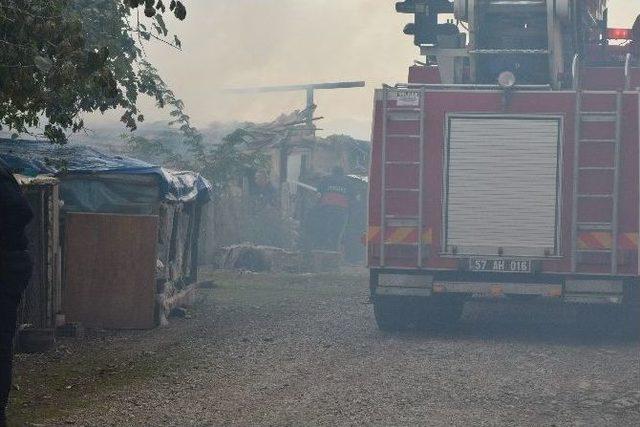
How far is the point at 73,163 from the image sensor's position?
1450 centimetres

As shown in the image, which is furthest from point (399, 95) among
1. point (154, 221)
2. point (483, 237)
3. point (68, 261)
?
point (68, 261)

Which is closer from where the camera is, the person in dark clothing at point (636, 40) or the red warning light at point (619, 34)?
the person in dark clothing at point (636, 40)

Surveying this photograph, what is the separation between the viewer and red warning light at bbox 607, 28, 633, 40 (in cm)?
1767

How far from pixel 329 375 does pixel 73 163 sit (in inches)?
212

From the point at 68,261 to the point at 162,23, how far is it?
3.85 m

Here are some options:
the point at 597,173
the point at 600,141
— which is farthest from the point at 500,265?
the point at 600,141

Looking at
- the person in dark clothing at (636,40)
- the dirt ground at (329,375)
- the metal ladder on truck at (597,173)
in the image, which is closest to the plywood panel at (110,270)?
the dirt ground at (329,375)

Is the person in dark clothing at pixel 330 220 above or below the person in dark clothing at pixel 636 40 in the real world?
below

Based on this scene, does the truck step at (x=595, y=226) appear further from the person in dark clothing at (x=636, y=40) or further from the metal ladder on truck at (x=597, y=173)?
the person in dark clothing at (x=636, y=40)

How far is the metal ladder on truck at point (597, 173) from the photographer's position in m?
13.8

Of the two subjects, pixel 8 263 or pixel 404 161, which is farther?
pixel 404 161

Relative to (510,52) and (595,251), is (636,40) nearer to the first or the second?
(510,52)

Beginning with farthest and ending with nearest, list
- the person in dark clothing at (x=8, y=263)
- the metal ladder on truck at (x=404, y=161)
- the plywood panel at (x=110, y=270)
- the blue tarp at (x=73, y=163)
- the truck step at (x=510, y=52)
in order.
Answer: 1. the truck step at (x=510, y=52)
2. the metal ladder on truck at (x=404, y=161)
3. the plywood panel at (x=110, y=270)
4. the blue tarp at (x=73, y=163)
5. the person in dark clothing at (x=8, y=263)

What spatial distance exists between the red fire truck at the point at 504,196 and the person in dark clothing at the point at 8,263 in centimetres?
737
